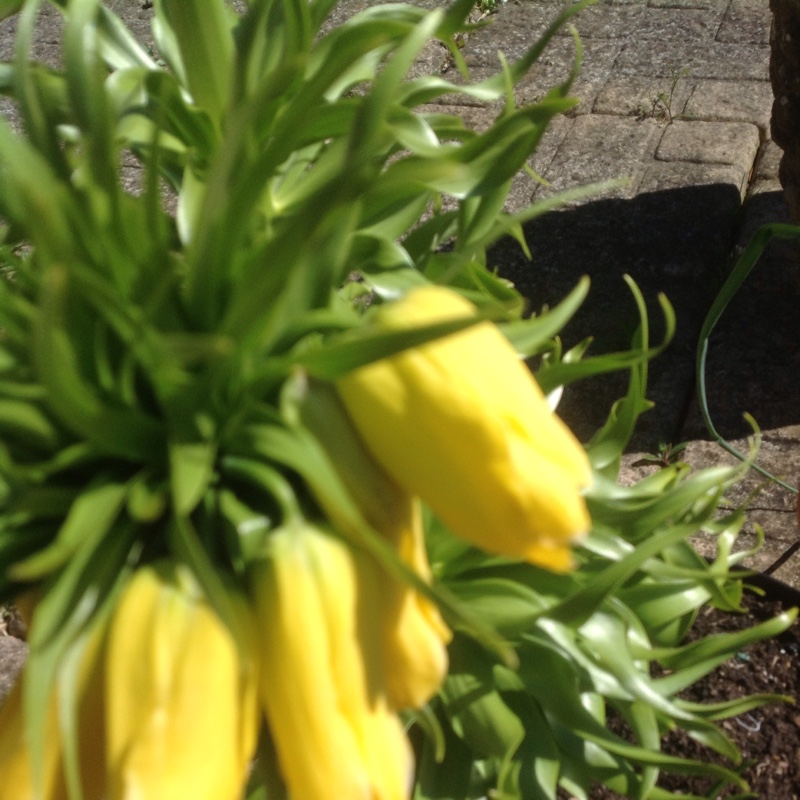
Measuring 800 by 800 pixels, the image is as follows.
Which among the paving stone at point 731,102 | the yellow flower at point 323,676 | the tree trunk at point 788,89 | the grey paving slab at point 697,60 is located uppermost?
the yellow flower at point 323,676

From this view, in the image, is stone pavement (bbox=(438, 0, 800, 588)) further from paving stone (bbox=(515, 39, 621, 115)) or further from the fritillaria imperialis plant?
the fritillaria imperialis plant

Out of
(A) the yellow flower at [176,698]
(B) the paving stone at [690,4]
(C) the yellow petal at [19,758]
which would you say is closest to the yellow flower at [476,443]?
(A) the yellow flower at [176,698]

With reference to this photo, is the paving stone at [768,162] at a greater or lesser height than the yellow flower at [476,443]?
lesser

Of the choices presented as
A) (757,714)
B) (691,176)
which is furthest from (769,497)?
(691,176)

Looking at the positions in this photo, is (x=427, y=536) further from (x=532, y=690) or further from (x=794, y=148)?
(x=794, y=148)

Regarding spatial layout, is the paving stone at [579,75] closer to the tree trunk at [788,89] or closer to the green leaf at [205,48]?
the tree trunk at [788,89]

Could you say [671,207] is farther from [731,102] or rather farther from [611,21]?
[611,21]
